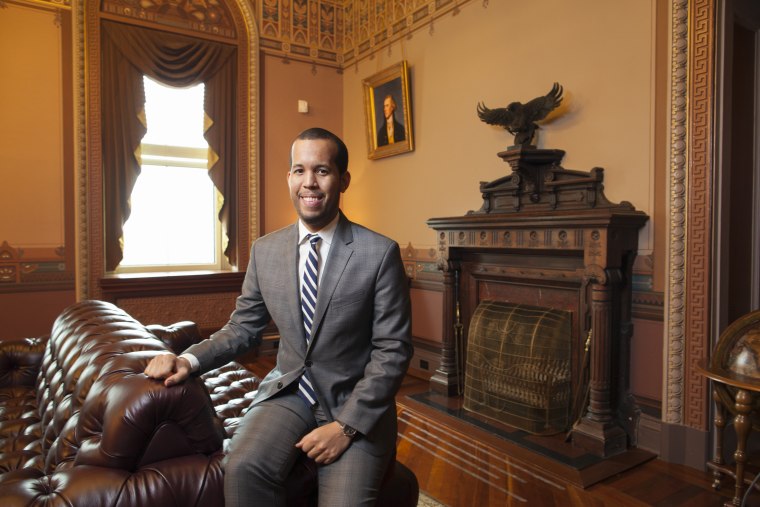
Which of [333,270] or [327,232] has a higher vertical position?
[327,232]

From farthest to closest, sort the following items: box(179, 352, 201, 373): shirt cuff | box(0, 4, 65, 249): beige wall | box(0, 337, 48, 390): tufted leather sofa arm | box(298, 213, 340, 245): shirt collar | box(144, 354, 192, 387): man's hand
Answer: box(0, 4, 65, 249): beige wall, box(0, 337, 48, 390): tufted leather sofa arm, box(298, 213, 340, 245): shirt collar, box(179, 352, 201, 373): shirt cuff, box(144, 354, 192, 387): man's hand

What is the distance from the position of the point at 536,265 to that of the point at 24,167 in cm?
457

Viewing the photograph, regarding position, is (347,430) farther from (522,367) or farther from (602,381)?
(522,367)

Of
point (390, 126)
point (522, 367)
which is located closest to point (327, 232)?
point (522, 367)

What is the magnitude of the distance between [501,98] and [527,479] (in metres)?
2.84

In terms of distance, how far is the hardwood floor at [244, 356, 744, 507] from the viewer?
2.49 m

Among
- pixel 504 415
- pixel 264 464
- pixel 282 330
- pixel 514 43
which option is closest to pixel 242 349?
pixel 282 330

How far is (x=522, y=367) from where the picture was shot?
344 centimetres

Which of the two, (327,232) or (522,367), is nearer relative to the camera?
(327,232)

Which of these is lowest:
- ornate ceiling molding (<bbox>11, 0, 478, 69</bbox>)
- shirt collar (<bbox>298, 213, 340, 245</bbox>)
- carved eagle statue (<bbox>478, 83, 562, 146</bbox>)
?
shirt collar (<bbox>298, 213, 340, 245</bbox>)

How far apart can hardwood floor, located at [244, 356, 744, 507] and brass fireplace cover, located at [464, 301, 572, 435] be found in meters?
0.32

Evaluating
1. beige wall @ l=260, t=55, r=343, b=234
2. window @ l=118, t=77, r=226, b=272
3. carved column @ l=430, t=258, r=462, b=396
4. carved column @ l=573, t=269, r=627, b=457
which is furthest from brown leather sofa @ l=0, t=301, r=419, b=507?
beige wall @ l=260, t=55, r=343, b=234

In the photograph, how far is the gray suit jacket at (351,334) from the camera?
5.00 feet

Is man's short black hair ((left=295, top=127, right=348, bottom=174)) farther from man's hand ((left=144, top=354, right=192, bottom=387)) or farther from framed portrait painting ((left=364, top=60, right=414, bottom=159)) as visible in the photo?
framed portrait painting ((left=364, top=60, right=414, bottom=159))
